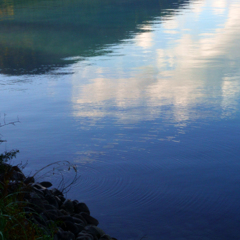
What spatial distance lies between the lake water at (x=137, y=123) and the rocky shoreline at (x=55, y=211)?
0.73 ft

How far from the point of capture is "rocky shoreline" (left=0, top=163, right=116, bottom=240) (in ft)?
12.7

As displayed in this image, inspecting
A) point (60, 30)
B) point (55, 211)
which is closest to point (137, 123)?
point (55, 211)

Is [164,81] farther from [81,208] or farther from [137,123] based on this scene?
[81,208]

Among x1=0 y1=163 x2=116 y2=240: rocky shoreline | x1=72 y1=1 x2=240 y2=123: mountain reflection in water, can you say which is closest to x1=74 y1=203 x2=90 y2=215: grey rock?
x1=0 y1=163 x2=116 y2=240: rocky shoreline

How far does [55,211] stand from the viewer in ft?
14.0

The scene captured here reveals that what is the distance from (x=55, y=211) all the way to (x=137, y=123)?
3.13 m

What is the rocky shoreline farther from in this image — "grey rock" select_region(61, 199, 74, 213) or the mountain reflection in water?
the mountain reflection in water

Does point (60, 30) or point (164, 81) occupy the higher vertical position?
point (60, 30)

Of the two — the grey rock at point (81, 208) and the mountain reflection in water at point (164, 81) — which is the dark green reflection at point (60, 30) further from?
the grey rock at point (81, 208)

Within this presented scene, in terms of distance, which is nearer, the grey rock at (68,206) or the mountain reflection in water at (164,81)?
the grey rock at (68,206)

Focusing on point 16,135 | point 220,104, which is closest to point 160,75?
point 220,104

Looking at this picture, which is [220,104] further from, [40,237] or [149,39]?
[149,39]

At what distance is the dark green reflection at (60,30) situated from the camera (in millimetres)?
12398

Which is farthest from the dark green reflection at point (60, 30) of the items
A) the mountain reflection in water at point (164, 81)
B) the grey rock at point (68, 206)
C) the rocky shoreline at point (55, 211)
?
the grey rock at point (68, 206)
